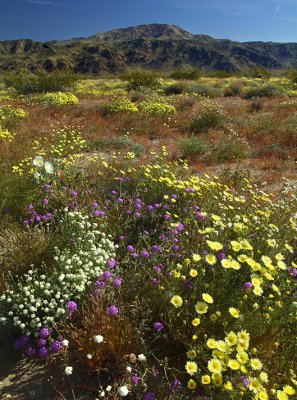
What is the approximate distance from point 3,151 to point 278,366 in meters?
7.22

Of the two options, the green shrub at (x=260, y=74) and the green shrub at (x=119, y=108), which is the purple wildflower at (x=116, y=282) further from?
the green shrub at (x=260, y=74)

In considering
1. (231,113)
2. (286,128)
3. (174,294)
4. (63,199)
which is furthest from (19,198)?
(231,113)

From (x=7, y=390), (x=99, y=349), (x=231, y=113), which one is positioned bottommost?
(x=7, y=390)

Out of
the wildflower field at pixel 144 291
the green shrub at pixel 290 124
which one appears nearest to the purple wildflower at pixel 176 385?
the wildflower field at pixel 144 291

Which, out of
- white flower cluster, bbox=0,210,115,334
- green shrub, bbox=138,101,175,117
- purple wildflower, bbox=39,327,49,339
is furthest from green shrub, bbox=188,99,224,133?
purple wildflower, bbox=39,327,49,339

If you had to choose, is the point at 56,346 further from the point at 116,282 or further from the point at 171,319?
the point at 171,319

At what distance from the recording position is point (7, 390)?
2.58 meters

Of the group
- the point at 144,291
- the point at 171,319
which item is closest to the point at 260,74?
the point at 144,291

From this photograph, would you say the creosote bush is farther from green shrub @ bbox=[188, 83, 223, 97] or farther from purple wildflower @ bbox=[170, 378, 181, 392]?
green shrub @ bbox=[188, 83, 223, 97]

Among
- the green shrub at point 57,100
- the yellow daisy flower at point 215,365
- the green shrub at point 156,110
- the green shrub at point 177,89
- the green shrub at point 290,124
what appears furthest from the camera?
the green shrub at point 177,89

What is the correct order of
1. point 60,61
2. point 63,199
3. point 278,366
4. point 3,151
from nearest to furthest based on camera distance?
point 278,366 < point 63,199 < point 3,151 < point 60,61

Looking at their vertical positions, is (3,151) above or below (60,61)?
below

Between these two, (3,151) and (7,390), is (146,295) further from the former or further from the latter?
(3,151)

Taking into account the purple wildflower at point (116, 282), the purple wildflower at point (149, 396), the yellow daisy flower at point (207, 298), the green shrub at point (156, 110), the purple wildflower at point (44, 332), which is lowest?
the purple wildflower at point (149, 396)
